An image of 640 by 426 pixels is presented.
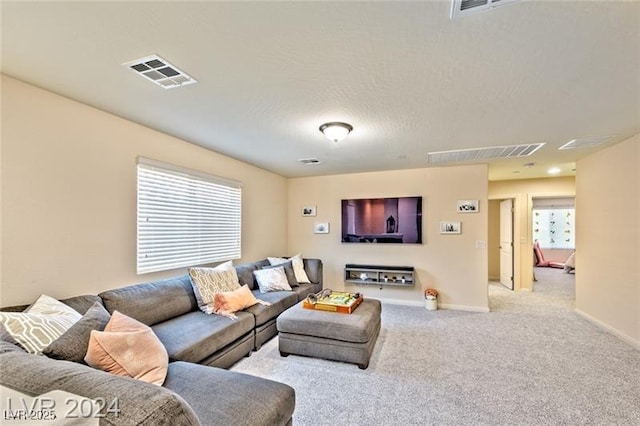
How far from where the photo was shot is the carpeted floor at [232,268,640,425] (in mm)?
2164

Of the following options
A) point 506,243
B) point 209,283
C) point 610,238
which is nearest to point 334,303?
point 209,283

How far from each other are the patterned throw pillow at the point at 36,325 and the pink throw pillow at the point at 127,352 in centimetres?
23

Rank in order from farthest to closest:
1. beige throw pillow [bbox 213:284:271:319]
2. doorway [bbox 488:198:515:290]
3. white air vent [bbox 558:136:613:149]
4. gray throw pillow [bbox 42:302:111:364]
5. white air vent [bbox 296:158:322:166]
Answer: doorway [bbox 488:198:515:290]
white air vent [bbox 296:158:322:166]
white air vent [bbox 558:136:613:149]
beige throw pillow [bbox 213:284:271:319]
gray throw pillow [bbox 42:302:111:364]

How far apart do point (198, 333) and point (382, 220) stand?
3776 mm

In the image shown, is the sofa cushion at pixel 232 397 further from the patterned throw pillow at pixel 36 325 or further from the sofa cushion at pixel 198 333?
the patterned throw pillow at pixel 36 325

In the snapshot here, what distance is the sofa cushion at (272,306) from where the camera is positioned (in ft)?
10.8

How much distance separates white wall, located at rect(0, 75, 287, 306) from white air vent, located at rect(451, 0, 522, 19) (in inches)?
118

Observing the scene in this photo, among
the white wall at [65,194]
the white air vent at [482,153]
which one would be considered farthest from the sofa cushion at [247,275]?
the white air vent at [482,153]

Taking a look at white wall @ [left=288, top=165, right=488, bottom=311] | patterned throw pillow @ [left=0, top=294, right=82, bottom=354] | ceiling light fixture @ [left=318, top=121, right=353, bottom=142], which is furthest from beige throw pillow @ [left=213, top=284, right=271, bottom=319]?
white wall @ [left=288, top=165, right=488, bottom=311]

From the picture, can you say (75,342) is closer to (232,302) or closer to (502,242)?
(232,302)

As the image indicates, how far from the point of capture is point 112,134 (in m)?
2.80

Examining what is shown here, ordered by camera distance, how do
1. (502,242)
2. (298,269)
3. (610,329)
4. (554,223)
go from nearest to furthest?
(610,329), (298,269), (502,242), (554,223)

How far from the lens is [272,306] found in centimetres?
353

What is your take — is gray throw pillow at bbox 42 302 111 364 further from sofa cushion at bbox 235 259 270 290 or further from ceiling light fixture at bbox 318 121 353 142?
ceiling light fixture at bbox 318 121 353 142
